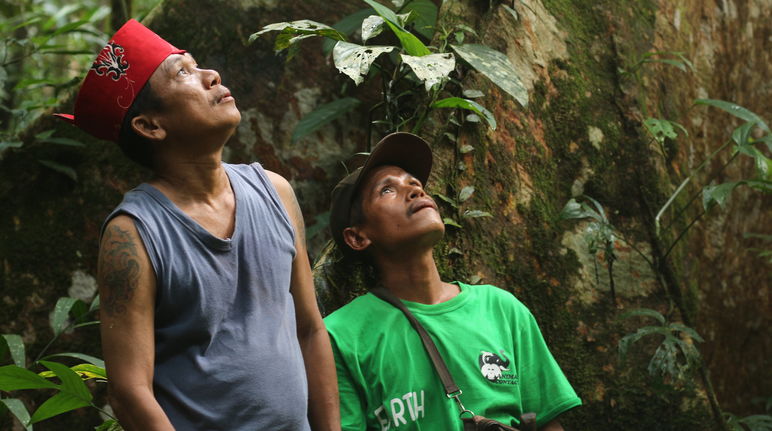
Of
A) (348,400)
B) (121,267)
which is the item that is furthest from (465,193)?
(121,267)

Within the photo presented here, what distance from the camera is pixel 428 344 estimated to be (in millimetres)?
2701

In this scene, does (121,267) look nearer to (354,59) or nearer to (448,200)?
(354,59)

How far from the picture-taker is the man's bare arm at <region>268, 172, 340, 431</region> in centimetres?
233

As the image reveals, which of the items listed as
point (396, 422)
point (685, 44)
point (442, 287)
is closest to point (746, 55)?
point (685, 44)

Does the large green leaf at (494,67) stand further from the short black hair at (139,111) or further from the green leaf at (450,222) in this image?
the short black hair at (139,111)

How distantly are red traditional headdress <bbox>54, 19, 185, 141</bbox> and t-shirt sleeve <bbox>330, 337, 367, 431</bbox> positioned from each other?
1.00 m

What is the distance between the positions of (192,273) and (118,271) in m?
0.17

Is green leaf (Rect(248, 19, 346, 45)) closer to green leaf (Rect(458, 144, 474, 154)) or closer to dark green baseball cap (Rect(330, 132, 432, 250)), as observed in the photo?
dark green baseball cap (Rect(330, 132, 432, 250))

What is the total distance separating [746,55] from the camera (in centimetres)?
470

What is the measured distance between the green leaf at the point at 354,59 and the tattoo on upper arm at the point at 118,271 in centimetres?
109

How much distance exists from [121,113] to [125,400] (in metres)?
0.72

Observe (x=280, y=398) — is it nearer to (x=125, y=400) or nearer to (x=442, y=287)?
(x=125, y=400)

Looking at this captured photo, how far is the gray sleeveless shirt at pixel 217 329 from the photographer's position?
2.02 m

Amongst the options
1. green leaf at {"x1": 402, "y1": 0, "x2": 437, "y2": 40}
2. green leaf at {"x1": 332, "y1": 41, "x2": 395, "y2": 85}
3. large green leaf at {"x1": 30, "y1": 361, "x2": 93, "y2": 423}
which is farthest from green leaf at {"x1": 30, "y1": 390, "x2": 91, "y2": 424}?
green leaf at {"x1": 402, "y1": 0, "x2": 437, "y2": 40}
